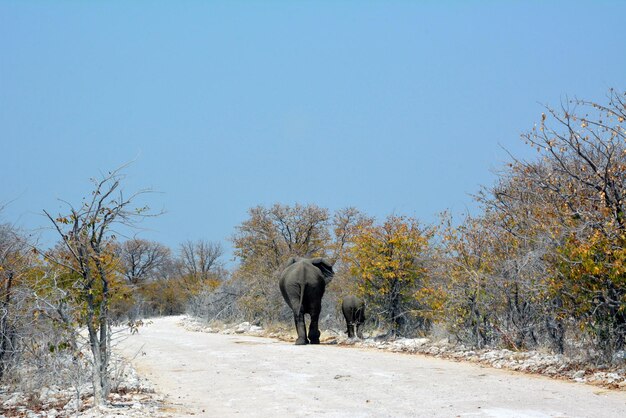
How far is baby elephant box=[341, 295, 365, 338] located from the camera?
2211 cm

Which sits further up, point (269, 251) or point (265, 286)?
point (269, 251)

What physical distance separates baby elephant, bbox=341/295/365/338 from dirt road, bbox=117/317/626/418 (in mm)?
4518

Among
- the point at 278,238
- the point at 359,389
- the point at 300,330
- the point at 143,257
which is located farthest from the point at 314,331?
the point at 143,257

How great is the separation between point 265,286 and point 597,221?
21.0 m

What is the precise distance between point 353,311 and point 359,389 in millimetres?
10491

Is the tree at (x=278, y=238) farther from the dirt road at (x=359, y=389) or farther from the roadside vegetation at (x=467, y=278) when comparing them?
the dirt road at (x=359, y=389)

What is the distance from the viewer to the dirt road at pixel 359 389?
973 cm

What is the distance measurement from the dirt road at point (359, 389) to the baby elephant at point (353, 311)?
4.52 meters

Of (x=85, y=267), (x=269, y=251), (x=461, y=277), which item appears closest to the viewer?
(x=85, y=267)

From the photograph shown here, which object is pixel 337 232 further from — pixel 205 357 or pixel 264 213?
pixel 205 357

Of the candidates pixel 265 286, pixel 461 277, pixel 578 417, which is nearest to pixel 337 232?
pixel 265 286

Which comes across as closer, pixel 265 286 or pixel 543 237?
pixel 543 237

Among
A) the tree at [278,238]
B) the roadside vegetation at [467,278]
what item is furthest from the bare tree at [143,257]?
the roadside vegetation at [467,278]

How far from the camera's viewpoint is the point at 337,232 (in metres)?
43.5
